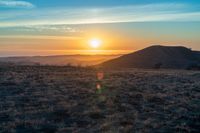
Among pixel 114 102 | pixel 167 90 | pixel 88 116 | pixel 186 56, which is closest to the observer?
pixel 88 116

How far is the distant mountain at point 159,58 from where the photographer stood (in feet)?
236

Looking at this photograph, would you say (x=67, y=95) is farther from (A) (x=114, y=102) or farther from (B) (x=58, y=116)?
(B) (x=58, y=116)

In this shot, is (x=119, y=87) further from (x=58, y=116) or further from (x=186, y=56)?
(x=186, y=56)

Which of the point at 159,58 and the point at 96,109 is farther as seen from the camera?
the point at 159,58

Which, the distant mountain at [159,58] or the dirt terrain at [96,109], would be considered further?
the distant mountain at [159,58]

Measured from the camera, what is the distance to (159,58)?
77062 millimetres

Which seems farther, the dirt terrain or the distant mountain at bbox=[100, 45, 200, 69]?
the distant mountain at bbox=[100, 45, 200, 69]

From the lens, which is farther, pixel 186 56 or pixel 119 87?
pixel 186 56

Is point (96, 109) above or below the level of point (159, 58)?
below

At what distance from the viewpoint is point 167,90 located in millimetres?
23234

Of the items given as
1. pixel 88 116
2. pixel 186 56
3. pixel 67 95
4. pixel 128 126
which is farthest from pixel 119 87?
pixel 186 56

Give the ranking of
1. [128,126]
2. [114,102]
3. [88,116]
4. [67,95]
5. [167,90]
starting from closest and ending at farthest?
1. [128,126]
2. [88,116]
3. [114,102]
4. [67,95]
5. [167,90]

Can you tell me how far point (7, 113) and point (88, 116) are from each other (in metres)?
3.47

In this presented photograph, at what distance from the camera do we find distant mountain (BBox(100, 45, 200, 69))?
72.0 meters
